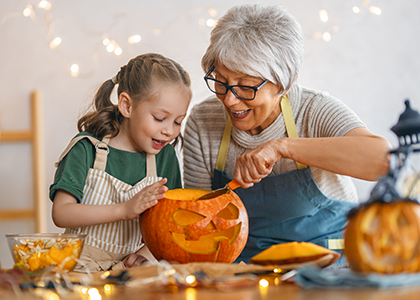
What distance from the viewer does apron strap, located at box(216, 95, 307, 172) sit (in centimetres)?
117

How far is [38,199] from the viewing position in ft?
6.15

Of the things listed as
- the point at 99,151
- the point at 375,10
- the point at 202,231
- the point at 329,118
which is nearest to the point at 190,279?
the point at 202,231

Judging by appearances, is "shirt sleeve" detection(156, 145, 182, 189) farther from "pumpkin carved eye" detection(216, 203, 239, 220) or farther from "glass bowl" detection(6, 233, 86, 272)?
"glass bowl" detection(6, 233, 86, 272)

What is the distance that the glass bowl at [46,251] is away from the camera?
61 cm

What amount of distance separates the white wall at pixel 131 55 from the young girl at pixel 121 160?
31.2 inches

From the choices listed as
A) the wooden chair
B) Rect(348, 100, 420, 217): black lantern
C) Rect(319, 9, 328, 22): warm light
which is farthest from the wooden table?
Rect(319, 9, 328, 22): warm light

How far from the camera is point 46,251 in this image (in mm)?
629

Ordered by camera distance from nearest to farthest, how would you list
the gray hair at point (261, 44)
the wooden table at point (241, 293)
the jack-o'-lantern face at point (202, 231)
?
the wooden table at point (241, 293), the jack-o'-lantern face at point (202, 231), the gray hair at point (261, 44)

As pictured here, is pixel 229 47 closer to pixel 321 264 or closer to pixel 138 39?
pixel 321 264

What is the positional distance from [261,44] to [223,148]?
1.30 feet

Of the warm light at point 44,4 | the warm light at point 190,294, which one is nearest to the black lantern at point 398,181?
the warm light at point 190,294

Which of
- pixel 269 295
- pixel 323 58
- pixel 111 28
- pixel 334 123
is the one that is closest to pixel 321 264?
pixel 269 295

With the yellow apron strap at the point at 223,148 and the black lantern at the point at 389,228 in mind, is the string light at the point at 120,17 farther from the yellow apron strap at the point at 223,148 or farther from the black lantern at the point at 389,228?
the black lantern at the point at 389,228

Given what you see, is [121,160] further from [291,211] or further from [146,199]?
[291,211]
